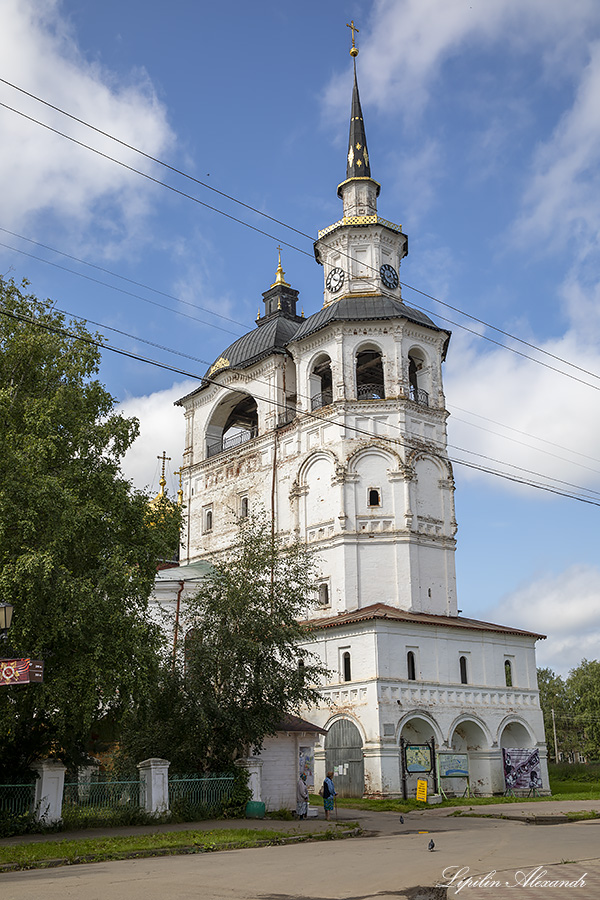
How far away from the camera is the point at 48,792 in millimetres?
18391

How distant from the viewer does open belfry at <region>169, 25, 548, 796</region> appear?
33.3 meters

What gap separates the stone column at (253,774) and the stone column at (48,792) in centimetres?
560

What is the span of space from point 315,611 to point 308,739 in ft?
37.6

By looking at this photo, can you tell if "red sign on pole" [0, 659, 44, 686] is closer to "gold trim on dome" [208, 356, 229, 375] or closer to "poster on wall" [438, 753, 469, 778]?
"poster on wall" [438, 753, 469, 778]

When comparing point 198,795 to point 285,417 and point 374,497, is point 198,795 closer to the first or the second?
point 374,497

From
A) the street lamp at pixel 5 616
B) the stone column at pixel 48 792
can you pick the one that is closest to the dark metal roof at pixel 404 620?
the stone column at pixel 48 792

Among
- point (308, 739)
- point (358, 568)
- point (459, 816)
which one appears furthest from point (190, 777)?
point (358, 568)

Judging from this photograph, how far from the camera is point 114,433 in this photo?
72.6 feet

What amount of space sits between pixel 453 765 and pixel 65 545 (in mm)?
20469

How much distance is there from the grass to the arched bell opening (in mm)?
28162

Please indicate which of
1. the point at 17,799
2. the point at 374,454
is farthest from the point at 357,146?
the point at 17,799

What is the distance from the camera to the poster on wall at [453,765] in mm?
33062

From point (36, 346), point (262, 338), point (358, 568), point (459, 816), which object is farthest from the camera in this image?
point (262, 338)

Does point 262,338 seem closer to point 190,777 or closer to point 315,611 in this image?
point 315,611
